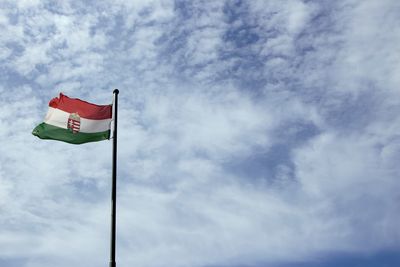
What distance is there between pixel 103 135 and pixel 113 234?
5.40 meters

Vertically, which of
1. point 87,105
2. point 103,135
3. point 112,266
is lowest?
point 112,266

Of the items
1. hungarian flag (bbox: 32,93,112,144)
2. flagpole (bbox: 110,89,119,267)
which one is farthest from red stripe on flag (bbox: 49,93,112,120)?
flagpole (bbox: 110,89,119,267)

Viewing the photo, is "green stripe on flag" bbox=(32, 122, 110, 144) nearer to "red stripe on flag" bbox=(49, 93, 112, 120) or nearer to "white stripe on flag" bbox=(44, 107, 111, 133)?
"white stripe on flag" bbox=(44, 107, 111, 133)

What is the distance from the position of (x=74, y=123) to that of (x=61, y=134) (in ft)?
2.44

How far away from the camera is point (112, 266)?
1869cm

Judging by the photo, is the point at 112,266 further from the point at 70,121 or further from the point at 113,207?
the point at 70,121

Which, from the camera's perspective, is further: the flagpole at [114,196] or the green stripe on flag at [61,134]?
the green stripe on flag at [61,134]

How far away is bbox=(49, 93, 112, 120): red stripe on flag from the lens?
77.4ft

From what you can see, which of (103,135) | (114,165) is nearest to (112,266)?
(114,165)

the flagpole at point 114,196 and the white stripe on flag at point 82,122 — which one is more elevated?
the white stripe on flag at point 82,122

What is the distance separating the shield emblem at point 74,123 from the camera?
77.4 ft

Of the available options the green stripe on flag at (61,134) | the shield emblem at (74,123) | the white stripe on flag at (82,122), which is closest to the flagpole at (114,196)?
the white stripe on flag at (82,122)

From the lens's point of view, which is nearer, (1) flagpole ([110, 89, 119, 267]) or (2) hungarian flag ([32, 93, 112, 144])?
(1) flagpole ([110, 89, 119, 267])

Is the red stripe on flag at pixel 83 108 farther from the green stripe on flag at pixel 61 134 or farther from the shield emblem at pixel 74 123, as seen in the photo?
the green stripe on flag at pixel 61 134
